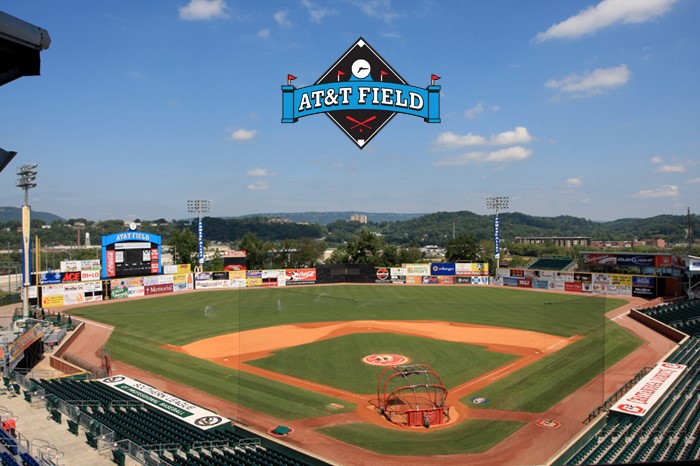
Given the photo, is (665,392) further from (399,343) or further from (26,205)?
(26,205)

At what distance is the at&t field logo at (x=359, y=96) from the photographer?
7.69 m

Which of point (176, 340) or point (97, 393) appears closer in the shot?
point (97, 393)

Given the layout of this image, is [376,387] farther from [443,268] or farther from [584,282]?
[443,268]

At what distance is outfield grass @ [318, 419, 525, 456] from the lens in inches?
671

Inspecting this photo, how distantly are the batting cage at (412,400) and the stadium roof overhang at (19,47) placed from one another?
1873 centimetres

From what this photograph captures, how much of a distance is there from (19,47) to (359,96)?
5.68 metres

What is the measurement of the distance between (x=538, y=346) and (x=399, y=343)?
837 centimetres

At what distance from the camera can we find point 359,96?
25.5 ft

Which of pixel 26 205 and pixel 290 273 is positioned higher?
pixel 26 205

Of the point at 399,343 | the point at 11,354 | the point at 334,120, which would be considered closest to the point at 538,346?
the point at 399,343

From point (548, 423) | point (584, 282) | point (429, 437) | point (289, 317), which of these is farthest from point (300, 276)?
point (548, 423)

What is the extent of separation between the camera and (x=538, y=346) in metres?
29.7

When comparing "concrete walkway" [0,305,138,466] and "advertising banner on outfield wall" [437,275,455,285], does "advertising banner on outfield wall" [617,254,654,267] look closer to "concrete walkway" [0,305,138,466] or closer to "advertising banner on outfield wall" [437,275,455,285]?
"advertising banner on outfield wall" [437,275,455,285]

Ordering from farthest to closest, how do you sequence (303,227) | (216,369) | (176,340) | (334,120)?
1. (303,227)
2. (176,340)
3. (216,369)
4. (334,120)
